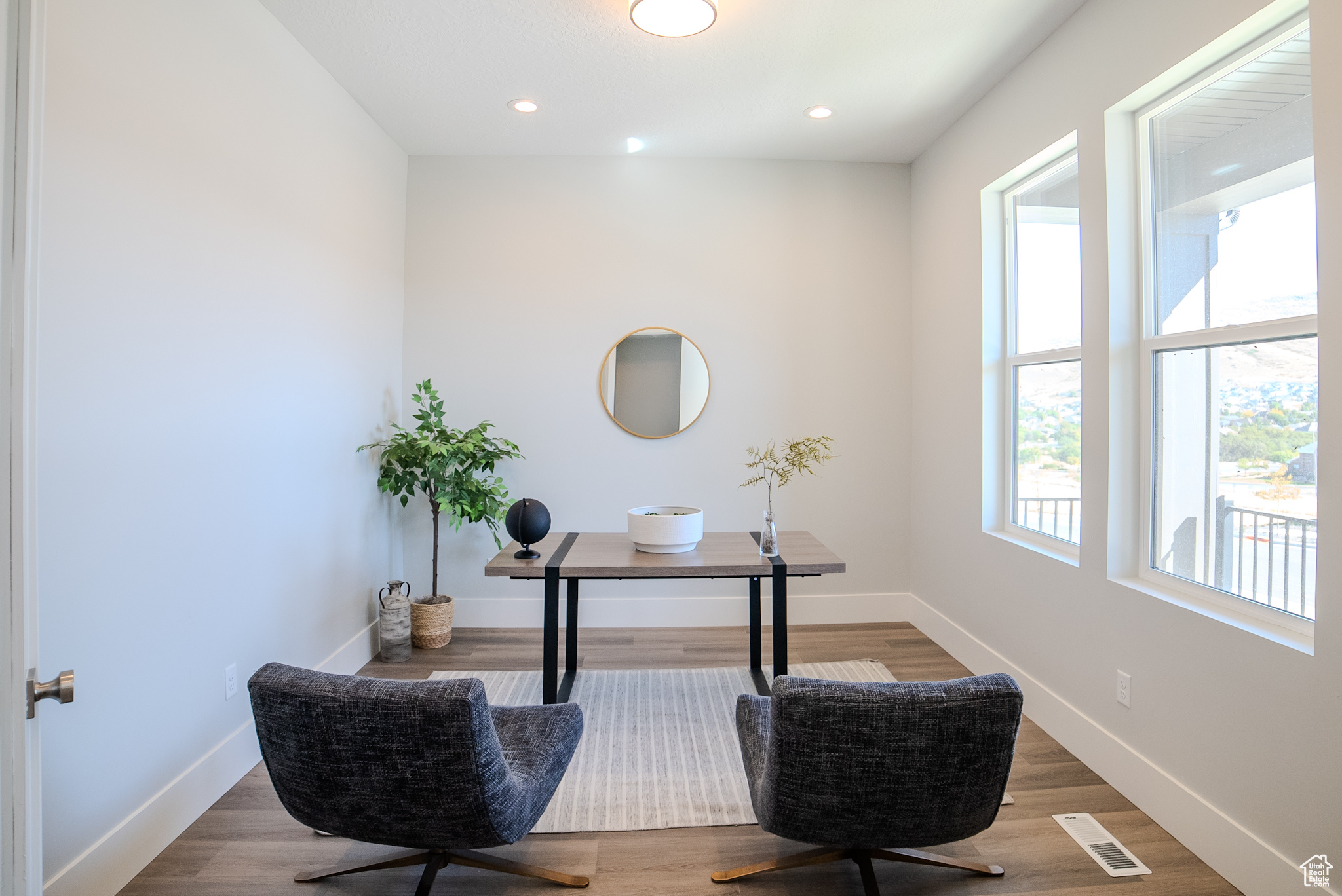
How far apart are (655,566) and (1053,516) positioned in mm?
1699

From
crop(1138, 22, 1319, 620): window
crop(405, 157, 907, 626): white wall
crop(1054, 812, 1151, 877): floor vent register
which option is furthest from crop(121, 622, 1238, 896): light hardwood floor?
crop(405, 157, 907, 626): white wall

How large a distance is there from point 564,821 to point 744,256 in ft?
10.4

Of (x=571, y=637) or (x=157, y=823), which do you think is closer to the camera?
(x=157, y=823)

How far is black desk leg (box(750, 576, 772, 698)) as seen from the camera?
331cm

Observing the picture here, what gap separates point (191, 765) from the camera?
2.24 meters

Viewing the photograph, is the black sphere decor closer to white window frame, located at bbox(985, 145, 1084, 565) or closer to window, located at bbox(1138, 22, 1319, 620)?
white window frame, located at bbox(985, 145, 1084, 565)

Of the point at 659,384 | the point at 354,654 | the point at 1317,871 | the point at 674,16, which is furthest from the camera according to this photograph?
the point at 659,384

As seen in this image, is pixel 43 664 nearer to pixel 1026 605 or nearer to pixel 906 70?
pixel 1026 605

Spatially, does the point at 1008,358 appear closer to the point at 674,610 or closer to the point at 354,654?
the point at 674,610

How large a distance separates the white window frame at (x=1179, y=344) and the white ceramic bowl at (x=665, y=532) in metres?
1.52

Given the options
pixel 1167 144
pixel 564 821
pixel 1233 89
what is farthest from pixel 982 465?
pixel 564 821

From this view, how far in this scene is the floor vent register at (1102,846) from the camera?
1.96 meters

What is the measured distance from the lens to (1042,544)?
307 cm

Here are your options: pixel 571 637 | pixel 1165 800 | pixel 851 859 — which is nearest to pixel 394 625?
pixel 571 637
